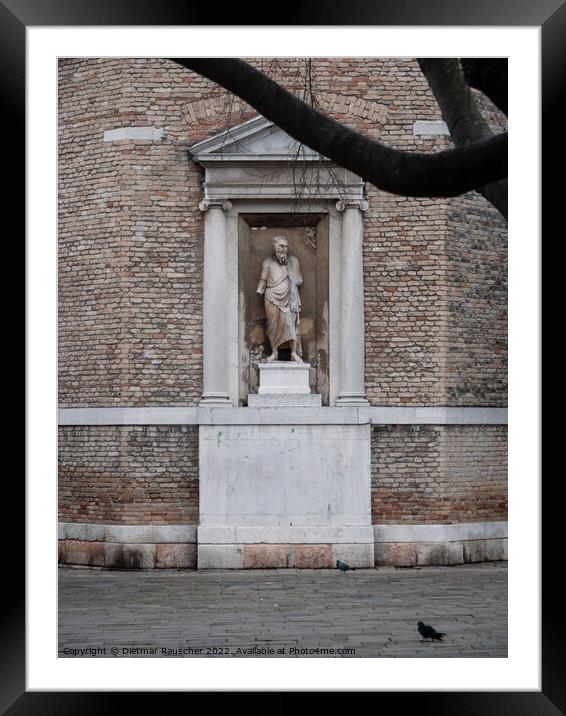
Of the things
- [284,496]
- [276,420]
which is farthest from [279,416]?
[284,496]

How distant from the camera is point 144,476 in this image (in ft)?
42.4

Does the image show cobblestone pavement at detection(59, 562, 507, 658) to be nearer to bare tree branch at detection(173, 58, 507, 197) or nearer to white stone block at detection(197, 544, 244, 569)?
white stone block at detection(197, 544, 244, 569)

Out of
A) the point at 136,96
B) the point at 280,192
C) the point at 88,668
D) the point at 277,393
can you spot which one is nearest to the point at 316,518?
the point at 277,393

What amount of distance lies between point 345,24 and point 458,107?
190 cm

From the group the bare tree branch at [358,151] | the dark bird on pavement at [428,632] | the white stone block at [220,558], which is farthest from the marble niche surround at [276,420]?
the bare tree branch at [358,151]

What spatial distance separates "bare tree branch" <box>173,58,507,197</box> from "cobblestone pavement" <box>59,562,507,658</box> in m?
3.66

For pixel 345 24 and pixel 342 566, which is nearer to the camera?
pixel 345 24

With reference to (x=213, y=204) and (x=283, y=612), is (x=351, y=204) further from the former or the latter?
(x=283, y=612)

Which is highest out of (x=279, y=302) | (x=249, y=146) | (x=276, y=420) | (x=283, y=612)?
(x=249, y=146)

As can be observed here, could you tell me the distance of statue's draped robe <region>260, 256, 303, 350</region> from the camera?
42.9 feet

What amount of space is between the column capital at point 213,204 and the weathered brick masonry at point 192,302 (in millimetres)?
138

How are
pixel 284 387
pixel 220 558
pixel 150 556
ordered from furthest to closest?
1. pixel 284 387
2. pixel 150 556
3. pixel 220 558

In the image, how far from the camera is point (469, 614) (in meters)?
10.0
